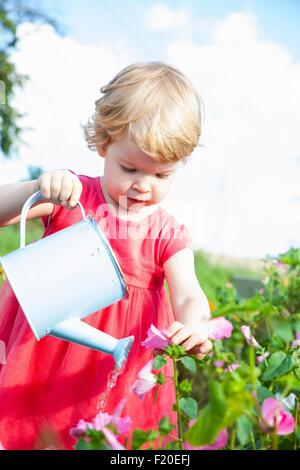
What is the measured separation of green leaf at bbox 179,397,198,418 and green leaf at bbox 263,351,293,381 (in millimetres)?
111

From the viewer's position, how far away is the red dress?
46.0 inches

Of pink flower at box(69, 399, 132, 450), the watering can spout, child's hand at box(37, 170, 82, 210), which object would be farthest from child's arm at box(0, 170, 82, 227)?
pink flower at box(69, 399, 132, 450)

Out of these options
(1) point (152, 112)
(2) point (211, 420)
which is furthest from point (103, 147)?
(2) point (211, 420)

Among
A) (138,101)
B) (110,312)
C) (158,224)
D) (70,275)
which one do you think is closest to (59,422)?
(110,312)

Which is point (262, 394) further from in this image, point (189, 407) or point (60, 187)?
point (60, 187)

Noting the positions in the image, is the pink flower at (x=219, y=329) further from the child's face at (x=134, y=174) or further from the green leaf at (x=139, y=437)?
the green leaf at (x=139, y=437)

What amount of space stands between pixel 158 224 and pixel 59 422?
450 mm

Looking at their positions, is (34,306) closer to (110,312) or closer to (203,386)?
(110,312)

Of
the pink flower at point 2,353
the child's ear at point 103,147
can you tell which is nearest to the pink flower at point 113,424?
the pink flower at point 2,353

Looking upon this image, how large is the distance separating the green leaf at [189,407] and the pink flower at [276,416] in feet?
0.57

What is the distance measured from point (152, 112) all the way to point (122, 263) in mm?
309

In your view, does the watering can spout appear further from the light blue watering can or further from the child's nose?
the child's nose

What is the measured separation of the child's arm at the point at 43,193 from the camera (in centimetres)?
109
